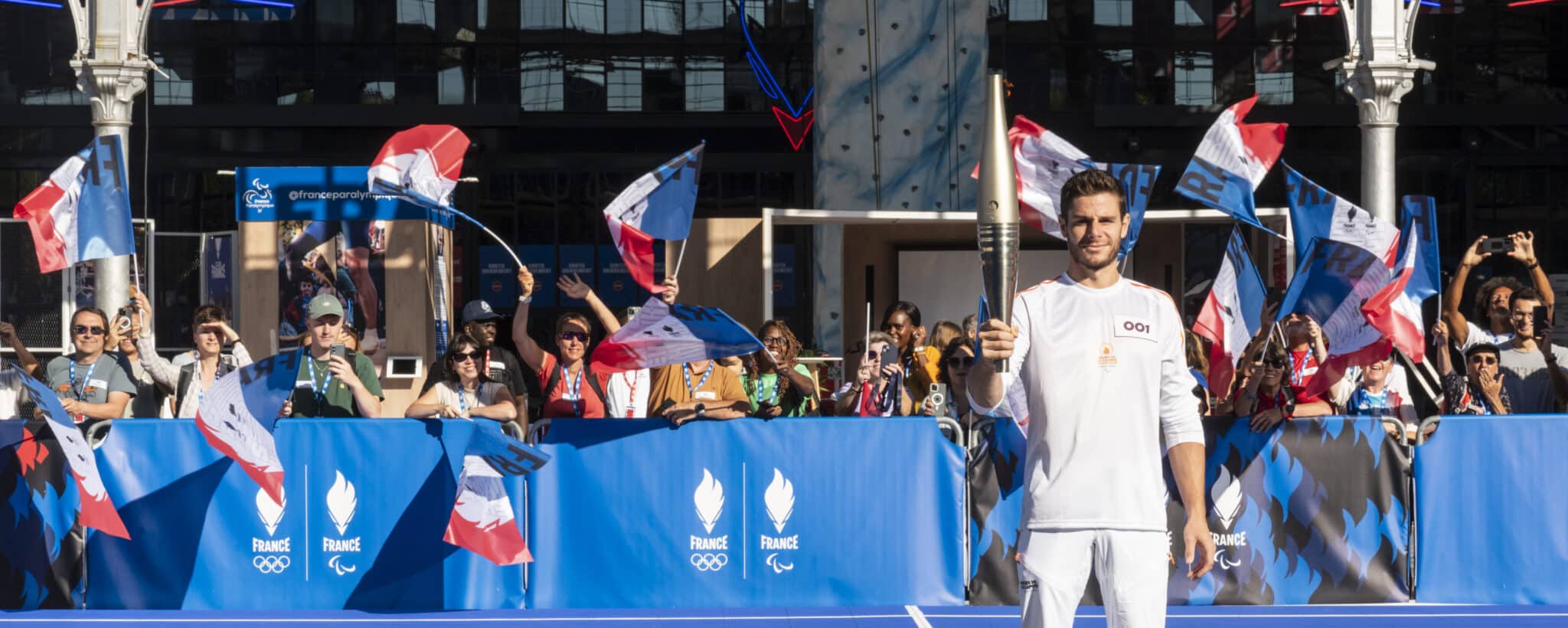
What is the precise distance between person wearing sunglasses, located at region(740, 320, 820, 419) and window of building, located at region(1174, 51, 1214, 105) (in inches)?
641

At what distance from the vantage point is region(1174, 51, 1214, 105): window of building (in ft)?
81.3

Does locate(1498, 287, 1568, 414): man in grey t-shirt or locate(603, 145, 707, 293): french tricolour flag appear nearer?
locate(1498, 287, 1568, 414): man in grey t-shirt

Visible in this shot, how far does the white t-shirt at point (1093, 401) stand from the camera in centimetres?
473

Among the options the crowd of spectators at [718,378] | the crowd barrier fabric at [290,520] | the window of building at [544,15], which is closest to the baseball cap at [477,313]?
the crowd of spectators at [718,378]

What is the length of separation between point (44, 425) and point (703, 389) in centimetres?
321

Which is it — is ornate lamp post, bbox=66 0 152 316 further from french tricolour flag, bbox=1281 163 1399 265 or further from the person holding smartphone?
french tricolour flag, bbox=1281 163 1399 265

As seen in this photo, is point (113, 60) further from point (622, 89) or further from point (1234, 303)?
point (622, 89)

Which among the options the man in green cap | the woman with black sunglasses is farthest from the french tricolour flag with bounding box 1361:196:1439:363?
the man in green cap

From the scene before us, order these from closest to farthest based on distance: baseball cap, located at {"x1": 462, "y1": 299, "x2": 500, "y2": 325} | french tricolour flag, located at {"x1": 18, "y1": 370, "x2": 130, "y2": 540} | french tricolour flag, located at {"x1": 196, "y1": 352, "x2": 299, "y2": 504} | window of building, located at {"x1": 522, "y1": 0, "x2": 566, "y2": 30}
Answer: french tricolour flag, located at {"x1": 196, "y1": 352, "x2": 299, "y2": 504} → french tricolour flag, located at {"x1": 18, "y1": 370, "x2": 130, "y2": 540} → baseball cap, located at {"x1": 462, "y1": 299, "x2": 500, "y2": 325} → window of building, located at {"x1": 522, "y1": 0, "x2": 566, "y2": 30}

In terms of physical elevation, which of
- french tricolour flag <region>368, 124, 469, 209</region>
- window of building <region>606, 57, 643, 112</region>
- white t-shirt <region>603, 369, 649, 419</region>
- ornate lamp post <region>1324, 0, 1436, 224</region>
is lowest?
white t-shirt <region>603, 369, 649, 419</region>

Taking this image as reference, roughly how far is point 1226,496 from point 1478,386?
64.3 inches

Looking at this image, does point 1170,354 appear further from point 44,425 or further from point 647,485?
point 44,425

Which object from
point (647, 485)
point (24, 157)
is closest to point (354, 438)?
point (647, 485)

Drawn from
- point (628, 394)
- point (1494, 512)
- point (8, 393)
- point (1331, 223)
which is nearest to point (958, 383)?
point (628, 394)
